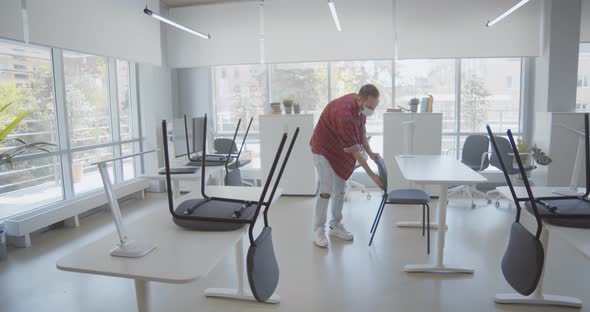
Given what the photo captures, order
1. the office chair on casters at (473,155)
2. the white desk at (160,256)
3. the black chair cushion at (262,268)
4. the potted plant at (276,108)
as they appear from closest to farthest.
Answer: the white desk at (160,256), the black chair cushion at (262,268), the office chair on casters at (473,155), the potted plant at (276,108)

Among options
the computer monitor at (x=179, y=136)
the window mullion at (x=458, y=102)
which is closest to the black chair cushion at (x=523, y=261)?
the computer monitor at (x=179, y=136)

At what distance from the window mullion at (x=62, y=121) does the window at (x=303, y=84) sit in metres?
2.94

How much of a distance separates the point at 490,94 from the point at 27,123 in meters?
5.96

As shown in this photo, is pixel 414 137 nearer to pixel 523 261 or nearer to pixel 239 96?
pixel 239 96

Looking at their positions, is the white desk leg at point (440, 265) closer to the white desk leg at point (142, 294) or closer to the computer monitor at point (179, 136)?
the white desk leg at point (142, 294)

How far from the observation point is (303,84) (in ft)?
20.2

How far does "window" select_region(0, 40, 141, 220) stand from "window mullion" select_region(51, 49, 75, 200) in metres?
0.01

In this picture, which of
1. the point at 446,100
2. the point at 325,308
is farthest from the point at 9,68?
the point at 446,100

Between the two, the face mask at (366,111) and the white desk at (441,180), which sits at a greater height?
the face mask at (366,111)

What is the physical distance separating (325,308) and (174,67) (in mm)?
5015

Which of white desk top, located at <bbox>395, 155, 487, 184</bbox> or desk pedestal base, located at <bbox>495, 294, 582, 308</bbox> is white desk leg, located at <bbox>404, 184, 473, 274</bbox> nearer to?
white desk top, located at <bbox>395, 155, 487, 184</bbox>

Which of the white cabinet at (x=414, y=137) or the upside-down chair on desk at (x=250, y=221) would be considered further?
the white cabinet at (x=414, y=137)

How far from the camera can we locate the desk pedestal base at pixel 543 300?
98.0 inches

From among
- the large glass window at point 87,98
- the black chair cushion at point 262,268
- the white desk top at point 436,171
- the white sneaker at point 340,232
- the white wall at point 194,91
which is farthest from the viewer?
the white wall at point 194,91
